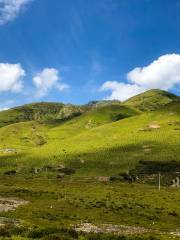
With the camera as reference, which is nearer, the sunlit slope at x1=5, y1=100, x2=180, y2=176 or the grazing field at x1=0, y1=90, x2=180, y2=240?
the grazing field at x1=0, y1=90, x2=180, y2=240

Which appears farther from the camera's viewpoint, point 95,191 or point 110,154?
point 110,154

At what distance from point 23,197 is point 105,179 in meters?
56.6

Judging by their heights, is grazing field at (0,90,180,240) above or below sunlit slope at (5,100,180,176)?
below

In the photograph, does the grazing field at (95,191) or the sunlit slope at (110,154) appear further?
the sunlit slope at (110,154)

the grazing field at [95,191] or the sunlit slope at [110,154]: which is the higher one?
the sunlit slope at [110,154]

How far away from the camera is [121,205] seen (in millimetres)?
73562

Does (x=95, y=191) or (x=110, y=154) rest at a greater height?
(x=110, y=154)

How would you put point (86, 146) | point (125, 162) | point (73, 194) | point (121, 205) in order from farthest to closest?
point (86, 146) < point (125, 162) < point (73, 194) < point (121, 205)

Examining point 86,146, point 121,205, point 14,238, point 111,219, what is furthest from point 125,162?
point 14,238

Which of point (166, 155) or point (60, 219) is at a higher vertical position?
point (166, 155)

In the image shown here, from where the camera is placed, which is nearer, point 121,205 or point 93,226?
point 93,226

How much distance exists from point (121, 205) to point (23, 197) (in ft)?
71.3

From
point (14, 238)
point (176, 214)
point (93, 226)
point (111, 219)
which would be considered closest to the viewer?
point (14, 238)

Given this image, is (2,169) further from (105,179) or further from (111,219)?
(111,219)
